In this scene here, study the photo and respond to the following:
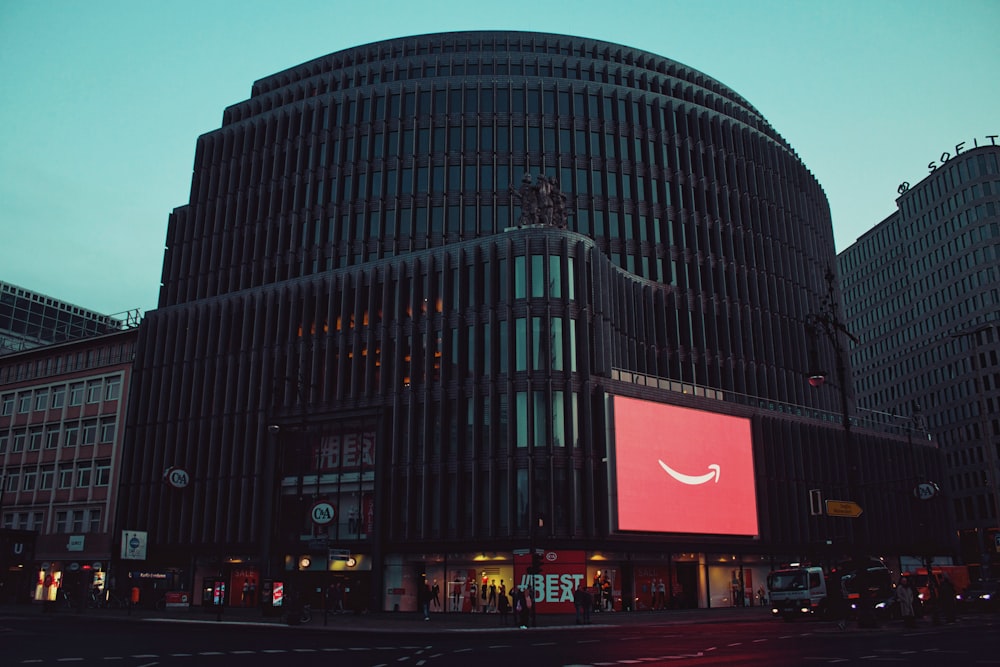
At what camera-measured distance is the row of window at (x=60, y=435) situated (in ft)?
241

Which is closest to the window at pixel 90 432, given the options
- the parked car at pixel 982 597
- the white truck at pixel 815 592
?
the white truck at pixel 815 592

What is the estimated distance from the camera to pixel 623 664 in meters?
18.8

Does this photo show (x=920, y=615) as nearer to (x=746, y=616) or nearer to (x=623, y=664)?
(x=746, y=616)

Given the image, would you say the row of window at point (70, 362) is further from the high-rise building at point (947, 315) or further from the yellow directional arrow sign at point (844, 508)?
the high-rise building at point (947, 315)

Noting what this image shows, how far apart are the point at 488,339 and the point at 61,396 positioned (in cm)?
4739

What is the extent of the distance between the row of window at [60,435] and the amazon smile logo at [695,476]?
48269mm

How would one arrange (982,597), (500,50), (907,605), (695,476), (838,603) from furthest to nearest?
(500,50) → (695,476) → (982,597) → (907,605) → (838,603)

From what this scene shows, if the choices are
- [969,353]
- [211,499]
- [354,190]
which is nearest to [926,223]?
[969,353]

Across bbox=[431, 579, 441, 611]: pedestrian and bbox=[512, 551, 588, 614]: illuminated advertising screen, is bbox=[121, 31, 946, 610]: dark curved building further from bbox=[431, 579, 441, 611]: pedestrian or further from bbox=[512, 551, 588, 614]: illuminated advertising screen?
bbox=[431, 579, 441, 611]: pedestrian

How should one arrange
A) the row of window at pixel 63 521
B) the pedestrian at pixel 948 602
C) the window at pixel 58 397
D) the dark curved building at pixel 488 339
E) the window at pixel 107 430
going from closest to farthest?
1. the pedestrian at pixel 948 602
2. the dark curved building at pixel 488 339
3. the row of window at pixel 63 521
4. the window at pixel 107 430
5. the window at pixel 58 397

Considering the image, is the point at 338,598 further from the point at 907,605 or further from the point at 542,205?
the point at 907,605

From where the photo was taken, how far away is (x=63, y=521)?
73062 mm

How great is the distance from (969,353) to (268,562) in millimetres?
112270

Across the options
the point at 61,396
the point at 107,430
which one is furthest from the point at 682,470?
the point at 61,396
